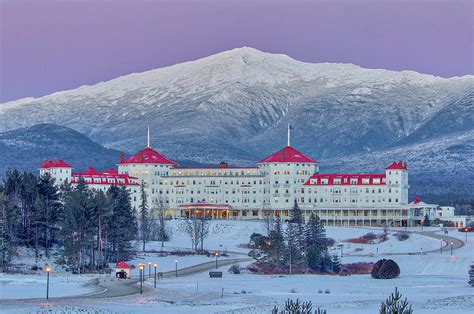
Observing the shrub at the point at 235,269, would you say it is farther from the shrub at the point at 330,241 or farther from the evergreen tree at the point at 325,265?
the shrub at the point at 330,241

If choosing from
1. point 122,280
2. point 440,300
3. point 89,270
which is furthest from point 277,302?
point 89,270

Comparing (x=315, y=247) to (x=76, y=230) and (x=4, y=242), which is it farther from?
(x=4, y=242)

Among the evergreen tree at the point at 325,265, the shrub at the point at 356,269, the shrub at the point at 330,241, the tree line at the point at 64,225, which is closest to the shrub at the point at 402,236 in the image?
the shrub at the point at 330,241

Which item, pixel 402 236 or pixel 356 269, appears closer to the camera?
pixel 356 269

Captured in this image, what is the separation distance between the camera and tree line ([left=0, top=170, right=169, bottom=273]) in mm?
120106

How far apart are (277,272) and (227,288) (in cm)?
2643

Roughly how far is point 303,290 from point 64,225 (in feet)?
106

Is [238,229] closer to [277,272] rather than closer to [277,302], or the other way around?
[277,272]

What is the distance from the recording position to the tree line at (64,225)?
120106 mm

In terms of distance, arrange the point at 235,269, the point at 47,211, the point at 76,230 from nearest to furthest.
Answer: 1. the point at 76,230
2. the point at 235,269
3. the point at 47,211

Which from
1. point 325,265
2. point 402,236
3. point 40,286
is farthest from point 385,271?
point 402,236

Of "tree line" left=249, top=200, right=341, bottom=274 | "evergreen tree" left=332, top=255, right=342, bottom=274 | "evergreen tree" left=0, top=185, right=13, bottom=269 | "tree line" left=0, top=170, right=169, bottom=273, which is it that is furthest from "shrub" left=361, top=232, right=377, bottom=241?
"evergreen tree" left=0, top=185, right=13, bottom=269

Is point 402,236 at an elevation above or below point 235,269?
above

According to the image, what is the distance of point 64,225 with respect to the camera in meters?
122
